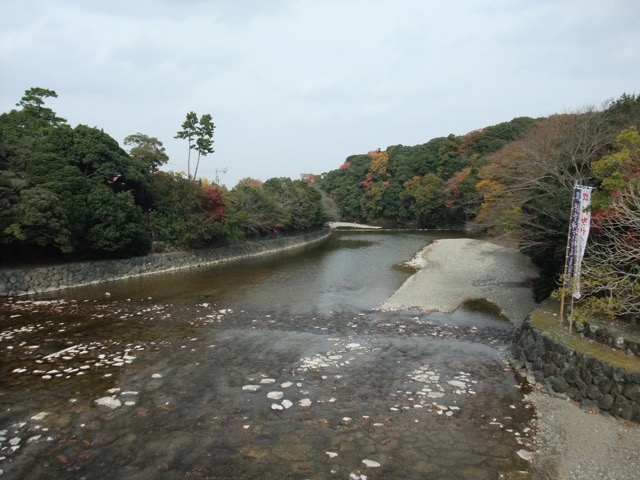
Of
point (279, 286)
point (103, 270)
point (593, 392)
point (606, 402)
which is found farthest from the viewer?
point (103, 270)

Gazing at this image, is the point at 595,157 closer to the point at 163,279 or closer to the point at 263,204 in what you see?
the point at 163,279

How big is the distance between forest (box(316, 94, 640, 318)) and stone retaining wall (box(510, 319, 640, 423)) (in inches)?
53.8

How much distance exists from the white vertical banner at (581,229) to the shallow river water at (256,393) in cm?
282

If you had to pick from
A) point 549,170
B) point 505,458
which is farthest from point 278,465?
point 549,170

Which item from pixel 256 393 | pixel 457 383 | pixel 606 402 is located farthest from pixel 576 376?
pixel 256 393

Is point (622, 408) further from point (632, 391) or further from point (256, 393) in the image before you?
point (256, 393)

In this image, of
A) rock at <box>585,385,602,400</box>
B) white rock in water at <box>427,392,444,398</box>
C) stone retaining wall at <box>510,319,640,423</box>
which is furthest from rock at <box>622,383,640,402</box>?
white rock in water at <box>427,392,444,398</box>

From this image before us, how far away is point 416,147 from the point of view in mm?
79812

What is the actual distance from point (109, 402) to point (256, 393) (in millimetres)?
2907

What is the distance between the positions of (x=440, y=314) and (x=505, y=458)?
935 centimetres

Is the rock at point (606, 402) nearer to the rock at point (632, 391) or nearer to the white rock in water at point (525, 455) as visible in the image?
the rock at point (632, 391)

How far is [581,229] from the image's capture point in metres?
9.95

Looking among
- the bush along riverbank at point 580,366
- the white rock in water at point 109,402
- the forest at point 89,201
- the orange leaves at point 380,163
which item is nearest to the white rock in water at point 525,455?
the bush along riverbank at point 580,366

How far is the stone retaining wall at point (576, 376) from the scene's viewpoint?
7305 millimetres
